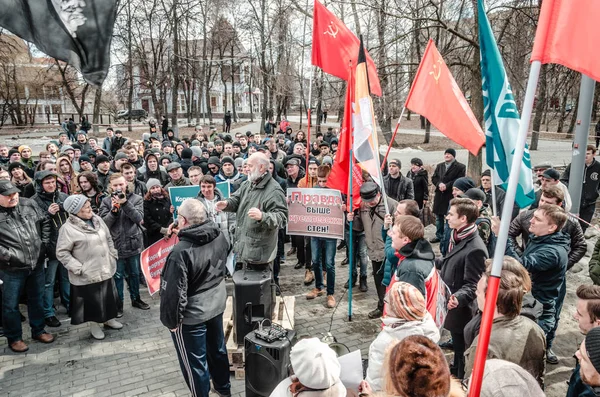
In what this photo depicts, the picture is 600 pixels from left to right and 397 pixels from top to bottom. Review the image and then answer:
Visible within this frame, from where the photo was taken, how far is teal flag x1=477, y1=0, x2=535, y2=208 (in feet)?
10.7

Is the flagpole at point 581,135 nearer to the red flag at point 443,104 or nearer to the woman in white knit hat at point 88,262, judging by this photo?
the red flag at point 443,104

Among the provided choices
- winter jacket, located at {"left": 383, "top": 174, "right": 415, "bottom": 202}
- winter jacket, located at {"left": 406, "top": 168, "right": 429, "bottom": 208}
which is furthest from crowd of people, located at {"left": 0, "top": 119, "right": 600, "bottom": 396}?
winter jacket, located at {"left": 406, "top": 168, "right": 429, "bottom": 208}

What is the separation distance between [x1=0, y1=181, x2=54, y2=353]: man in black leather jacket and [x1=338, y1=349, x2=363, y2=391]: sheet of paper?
13.6 ft

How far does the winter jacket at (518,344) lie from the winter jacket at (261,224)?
9.25ft

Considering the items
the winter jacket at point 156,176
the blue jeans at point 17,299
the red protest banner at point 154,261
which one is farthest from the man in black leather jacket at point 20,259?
the winter jacket at point 156,176

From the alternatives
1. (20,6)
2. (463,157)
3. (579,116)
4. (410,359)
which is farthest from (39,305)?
(463,157)

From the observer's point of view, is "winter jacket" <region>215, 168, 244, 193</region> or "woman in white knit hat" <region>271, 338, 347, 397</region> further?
"winter jacket" <region>215, 168, 244, 193</region>

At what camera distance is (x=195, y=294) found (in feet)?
12.8

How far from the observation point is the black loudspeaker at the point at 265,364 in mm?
3799

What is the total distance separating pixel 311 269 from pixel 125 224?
3149 millimetres

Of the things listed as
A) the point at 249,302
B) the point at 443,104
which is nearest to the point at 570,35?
the point at 443,104

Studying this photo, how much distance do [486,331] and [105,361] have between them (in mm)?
4463

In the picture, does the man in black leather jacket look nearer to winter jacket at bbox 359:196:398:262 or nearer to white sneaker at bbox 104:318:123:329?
white sneaker at bbox 104:318:123:329

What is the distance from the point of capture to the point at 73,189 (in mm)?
6129
